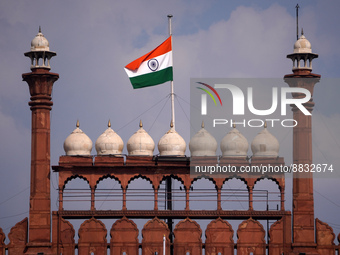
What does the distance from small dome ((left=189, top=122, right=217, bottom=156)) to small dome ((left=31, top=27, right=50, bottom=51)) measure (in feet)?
29.9

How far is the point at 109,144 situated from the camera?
78.9 meters

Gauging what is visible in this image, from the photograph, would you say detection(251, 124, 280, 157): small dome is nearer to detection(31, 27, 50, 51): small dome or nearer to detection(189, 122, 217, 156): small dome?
detection(189, 122, 217, 156): small dome

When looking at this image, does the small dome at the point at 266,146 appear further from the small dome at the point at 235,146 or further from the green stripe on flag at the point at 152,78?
the green stripe on flag at the point at 152,78

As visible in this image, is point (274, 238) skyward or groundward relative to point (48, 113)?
groundward

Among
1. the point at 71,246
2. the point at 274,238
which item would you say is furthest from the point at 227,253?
the point at 71,246

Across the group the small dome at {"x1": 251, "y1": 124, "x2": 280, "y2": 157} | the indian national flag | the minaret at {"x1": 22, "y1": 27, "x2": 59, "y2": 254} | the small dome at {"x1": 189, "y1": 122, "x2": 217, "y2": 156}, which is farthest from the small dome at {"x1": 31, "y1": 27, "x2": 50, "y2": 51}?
the small dome at {"x1": 251, "y1": 124, "x2": 280, "y2": 157}

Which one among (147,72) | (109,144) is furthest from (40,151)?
(147,72)

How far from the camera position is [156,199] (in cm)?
7856

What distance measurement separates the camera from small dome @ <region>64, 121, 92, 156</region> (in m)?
78.9

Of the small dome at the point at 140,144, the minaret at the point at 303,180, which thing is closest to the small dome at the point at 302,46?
the minaret at the point at 303,180

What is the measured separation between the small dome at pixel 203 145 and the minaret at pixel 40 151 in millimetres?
7589

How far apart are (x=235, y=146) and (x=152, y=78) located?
5867mm

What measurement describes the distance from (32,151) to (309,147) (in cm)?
1444

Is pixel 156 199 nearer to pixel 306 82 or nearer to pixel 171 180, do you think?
pixel 171 180
